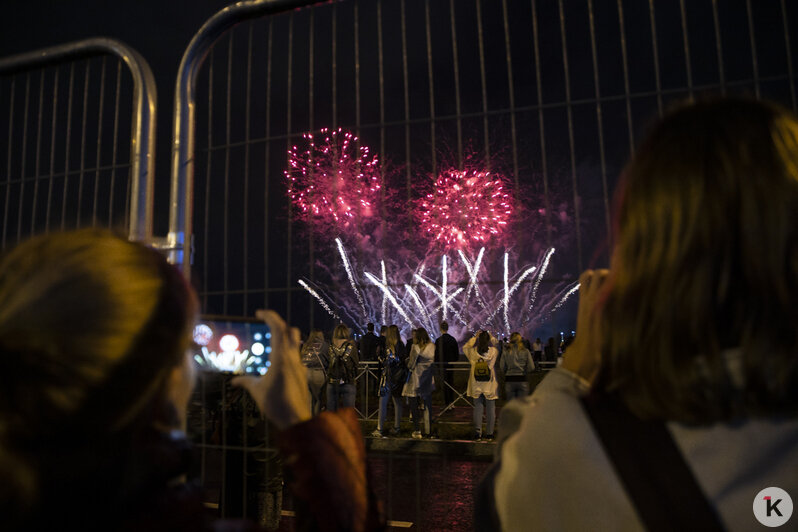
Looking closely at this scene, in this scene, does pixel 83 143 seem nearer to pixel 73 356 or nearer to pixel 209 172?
pixel 209 172

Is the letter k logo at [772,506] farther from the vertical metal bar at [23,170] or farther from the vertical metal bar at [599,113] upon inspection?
the vertical metal bar at [23,170]

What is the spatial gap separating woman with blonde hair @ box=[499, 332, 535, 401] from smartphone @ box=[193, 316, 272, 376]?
21.3 ft

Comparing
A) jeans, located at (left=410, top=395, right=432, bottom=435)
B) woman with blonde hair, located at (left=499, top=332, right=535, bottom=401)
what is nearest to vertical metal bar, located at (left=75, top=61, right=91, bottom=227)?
jeans, located at (left=410, top=395, right=432, bottom=435)

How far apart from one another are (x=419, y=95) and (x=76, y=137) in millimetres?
2226

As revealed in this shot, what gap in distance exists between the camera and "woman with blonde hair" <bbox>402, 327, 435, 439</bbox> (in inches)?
A: 328

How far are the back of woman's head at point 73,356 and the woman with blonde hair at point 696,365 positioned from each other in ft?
2.09

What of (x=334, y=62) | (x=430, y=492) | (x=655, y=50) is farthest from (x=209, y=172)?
(x=430, y=492)

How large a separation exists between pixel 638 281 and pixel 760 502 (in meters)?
0.37

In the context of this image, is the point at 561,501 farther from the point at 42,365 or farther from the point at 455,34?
the point at 455,34

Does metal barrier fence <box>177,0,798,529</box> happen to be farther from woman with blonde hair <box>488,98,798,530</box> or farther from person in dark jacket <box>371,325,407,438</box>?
person in dark jacket <box>371,325,407,438</box>

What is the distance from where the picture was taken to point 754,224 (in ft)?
2.81

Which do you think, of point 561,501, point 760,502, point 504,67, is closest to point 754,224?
point 760,502

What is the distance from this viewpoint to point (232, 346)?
266cm

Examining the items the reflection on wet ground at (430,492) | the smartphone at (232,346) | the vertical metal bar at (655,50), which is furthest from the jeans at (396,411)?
the vertical metal bar at (655,50)
